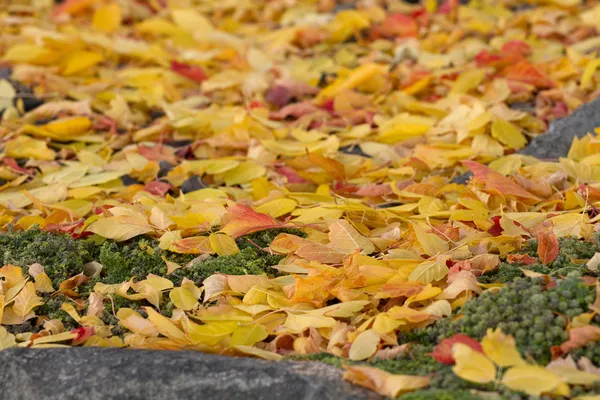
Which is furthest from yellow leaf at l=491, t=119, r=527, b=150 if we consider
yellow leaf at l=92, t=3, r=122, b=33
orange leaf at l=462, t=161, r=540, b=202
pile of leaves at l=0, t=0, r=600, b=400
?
yellow leaf at l=92, t=3, r=122, b=33

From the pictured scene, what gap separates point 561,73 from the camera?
2.96 m

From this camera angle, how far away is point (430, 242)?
1770 millimetres

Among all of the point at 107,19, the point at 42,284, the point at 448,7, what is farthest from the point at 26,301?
the point at 448,7

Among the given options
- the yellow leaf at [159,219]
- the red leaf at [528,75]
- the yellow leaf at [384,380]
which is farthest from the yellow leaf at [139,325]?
the red leaf at [528,75]

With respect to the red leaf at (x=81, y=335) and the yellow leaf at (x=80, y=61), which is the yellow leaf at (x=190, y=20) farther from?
the red leaf at (x=81, y=335)

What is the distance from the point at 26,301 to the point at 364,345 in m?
0.74

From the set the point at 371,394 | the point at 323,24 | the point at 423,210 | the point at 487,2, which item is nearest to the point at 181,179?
the point at 423,210

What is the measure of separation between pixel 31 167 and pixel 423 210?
1262 millimetres

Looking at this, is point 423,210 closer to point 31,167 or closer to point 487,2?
point 31,167

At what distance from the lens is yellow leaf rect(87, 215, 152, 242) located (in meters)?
1.92

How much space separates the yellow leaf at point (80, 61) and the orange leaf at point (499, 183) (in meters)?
1.90

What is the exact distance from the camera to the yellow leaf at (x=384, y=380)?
1317 mm

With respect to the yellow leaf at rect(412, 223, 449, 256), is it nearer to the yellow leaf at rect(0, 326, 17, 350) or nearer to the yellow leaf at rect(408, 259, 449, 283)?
the yellow leaf at rect(408, 259, 449, 283)

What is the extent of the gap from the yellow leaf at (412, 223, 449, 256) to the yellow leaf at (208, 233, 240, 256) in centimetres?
42
